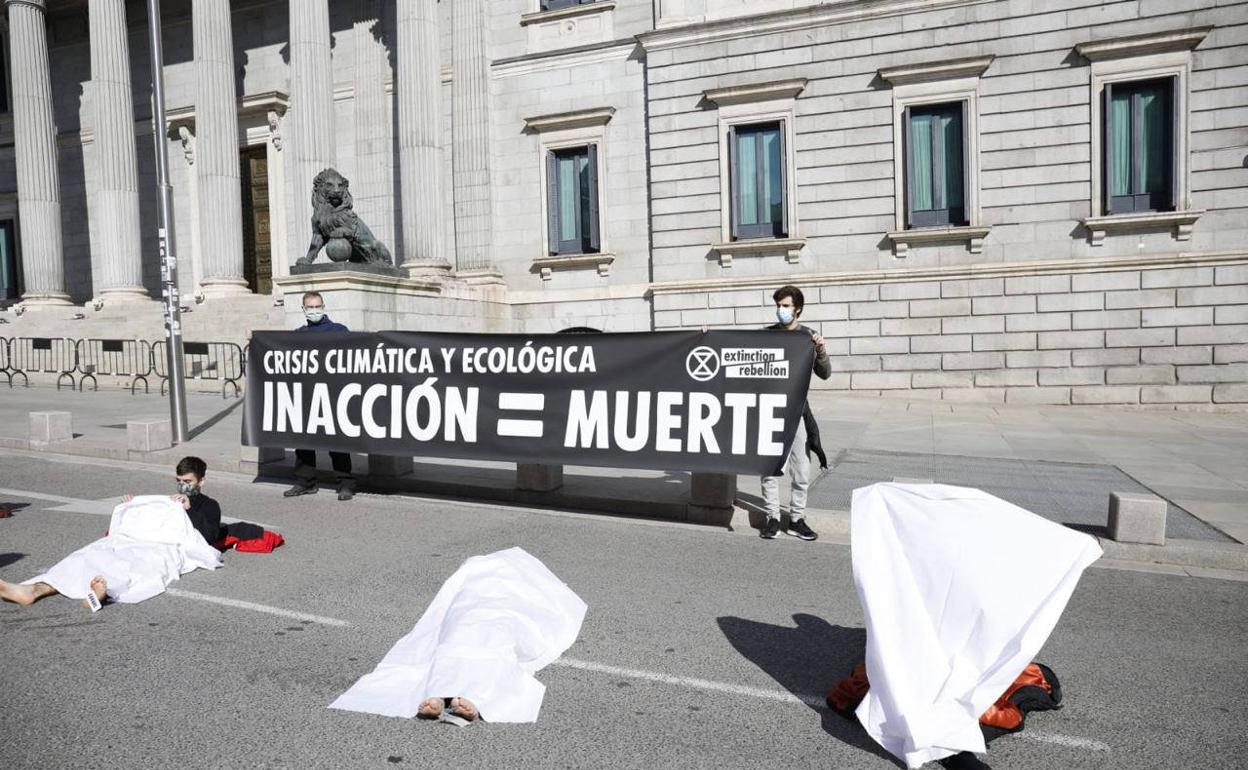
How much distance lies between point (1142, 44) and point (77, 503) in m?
18.9

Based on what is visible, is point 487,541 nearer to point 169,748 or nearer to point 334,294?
point 169,748

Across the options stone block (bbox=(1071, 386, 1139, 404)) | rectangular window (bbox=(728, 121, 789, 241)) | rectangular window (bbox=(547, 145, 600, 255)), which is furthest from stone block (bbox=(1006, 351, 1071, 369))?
rectangular window (bbox=(547, 145, 600, 255))

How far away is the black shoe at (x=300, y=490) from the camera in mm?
9055

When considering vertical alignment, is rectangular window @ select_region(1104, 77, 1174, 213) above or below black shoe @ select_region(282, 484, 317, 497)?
above

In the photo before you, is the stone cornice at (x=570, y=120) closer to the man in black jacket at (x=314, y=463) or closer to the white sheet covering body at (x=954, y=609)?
the man in black jacket at (x=314, y=463)

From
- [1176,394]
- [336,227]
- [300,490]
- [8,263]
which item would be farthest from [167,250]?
[8,263]

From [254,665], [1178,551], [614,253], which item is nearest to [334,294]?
[614,253]

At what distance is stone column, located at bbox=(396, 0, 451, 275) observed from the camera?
20.9 metres

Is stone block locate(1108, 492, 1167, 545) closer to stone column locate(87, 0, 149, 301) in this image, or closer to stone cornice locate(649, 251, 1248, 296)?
stone cornice locate(649, 251, 1248, 296)

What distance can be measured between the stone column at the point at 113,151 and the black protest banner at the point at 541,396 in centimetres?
1756

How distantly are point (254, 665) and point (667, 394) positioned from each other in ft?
13.5

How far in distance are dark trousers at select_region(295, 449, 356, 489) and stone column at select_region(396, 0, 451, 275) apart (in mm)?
12027

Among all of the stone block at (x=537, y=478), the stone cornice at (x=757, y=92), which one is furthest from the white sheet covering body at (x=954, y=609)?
the stone cornice at (x=757, y=92)

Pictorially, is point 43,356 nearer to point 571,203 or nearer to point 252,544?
point 571,203
